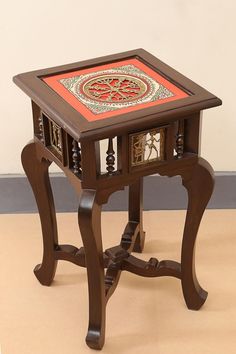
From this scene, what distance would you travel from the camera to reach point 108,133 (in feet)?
4.07

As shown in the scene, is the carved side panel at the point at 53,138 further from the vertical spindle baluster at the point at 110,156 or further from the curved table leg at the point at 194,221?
the curved table leg at the point at 194,221

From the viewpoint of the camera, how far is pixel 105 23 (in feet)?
5.85

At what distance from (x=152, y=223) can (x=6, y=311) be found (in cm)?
55

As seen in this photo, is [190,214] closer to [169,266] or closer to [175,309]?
[169,266]

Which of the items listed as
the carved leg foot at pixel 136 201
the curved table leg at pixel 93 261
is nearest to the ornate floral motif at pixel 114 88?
the curved table leg at pixel 93 261

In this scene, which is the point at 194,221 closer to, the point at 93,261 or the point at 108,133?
the point at 93,261

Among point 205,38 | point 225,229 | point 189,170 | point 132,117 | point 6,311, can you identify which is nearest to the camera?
point 132,117

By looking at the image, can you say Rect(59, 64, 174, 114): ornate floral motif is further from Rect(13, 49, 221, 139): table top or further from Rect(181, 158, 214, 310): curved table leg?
Rect(181, 158, 214, 310): curved table leg

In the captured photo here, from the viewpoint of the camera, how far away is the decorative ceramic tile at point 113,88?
1.32 m

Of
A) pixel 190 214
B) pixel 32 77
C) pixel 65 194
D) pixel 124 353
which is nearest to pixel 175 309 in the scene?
pixel 124 353

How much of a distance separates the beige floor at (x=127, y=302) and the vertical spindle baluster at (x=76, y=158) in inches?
18.6

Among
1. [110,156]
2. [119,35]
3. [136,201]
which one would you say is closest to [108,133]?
[110,156]

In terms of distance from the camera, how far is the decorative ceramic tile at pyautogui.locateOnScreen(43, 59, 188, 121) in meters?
1.32

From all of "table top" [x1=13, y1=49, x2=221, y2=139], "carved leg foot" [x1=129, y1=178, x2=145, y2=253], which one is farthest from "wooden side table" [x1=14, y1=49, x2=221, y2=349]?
"carved leg foot" [x1=129, y1=178, x2=145, y2=253]
